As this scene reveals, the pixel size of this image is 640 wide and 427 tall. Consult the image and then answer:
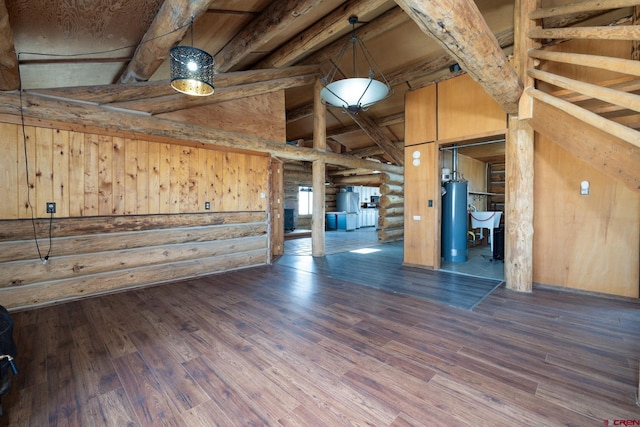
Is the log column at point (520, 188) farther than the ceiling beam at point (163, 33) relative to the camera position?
Yes

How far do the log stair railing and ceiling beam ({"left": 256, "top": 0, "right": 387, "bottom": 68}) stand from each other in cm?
227

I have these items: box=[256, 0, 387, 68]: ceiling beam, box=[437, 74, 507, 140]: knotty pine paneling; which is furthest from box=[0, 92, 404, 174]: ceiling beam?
box=[437, 74, 507, 140]: knotty pine paneling

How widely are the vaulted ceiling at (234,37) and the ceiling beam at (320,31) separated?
17 mm

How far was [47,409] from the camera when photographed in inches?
69.0

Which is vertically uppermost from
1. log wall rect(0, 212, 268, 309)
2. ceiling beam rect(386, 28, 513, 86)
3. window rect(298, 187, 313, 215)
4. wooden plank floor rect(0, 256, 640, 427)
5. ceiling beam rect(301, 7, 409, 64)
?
ceiling beam rect(301, 7, 409, 64)

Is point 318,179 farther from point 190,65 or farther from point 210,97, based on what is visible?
point 190,65

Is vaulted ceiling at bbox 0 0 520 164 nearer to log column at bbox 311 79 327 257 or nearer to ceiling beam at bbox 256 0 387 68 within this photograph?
ceiling beam at bbox 256 0 387 68

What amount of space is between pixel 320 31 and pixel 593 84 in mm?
3805

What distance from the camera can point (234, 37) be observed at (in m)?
4.44

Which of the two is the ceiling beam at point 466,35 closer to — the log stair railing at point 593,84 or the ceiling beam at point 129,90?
the log stair railing at point 593,84

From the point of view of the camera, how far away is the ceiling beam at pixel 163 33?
2.75 metres

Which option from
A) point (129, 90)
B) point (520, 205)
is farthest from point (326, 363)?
point (129, 90)

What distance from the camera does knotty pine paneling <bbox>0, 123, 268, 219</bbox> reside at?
135 inches

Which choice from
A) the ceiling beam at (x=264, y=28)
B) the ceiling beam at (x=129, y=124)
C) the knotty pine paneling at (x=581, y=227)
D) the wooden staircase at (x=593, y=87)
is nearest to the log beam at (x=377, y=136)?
the ceiling beam at (x=129, y=124)
